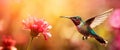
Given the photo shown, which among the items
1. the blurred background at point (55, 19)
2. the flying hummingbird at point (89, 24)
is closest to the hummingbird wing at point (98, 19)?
the flying hummingbird at point (89, 24)

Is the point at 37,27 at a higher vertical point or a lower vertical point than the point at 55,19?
lower

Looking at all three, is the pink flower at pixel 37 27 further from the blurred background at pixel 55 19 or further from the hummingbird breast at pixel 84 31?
the blurred background at pixel 55 19

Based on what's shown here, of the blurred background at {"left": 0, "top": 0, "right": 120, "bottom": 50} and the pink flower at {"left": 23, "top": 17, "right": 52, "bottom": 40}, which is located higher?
the blurred background at {"left": 0, "top": 0, "right": 120, "bottom": 50}

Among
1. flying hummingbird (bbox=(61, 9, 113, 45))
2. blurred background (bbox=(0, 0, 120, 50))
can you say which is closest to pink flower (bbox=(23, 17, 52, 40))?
flying hummingbird (bbox=(61, 9, 113, 45))

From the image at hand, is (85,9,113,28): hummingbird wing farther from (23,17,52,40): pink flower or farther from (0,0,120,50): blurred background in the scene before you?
(0,0,120,50): blurred background

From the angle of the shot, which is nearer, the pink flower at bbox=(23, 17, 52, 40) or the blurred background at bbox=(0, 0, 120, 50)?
the pink flower at bbox=(23, 17, 52, 40)

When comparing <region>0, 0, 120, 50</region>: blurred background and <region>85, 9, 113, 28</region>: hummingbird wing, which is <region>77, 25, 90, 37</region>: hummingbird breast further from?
<region>0, 0, 120, 50</region>: blurred background

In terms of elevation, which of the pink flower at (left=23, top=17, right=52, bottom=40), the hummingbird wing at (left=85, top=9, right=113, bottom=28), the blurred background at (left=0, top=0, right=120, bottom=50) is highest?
the blurred background at (left=0, top=0, right=120, bottom=50)

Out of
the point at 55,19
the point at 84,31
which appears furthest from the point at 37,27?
the point at 55,19

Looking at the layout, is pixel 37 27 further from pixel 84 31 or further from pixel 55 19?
pixel 55 19
